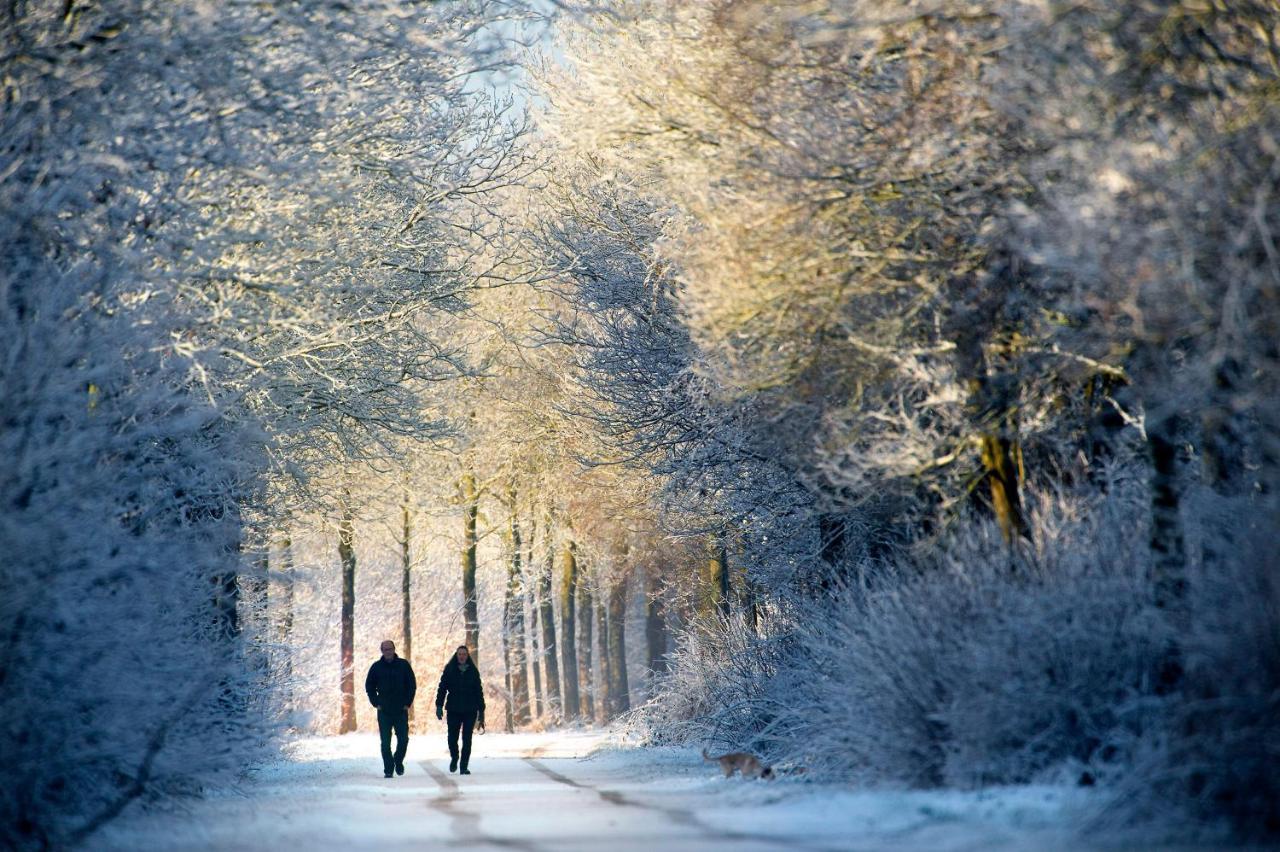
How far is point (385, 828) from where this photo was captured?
11.7 metres

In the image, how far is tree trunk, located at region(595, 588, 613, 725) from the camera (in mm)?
38875

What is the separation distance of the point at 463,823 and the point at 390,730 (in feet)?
28.7

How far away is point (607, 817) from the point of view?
39.9 feet

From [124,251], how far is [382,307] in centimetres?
932

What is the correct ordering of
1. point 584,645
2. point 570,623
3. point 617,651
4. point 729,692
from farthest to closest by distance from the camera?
point 584,645 → point 570,623 → point 617,651 → point 729,692

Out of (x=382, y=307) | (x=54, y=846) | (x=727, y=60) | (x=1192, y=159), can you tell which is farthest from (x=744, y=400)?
(x=54, y=846)

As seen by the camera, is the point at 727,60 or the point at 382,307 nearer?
the point at 727,60

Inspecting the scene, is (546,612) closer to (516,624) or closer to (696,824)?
(516,624)

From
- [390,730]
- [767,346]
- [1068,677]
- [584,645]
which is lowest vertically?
[1068,677]

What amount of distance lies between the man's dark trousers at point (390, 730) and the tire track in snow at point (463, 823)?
147 cm

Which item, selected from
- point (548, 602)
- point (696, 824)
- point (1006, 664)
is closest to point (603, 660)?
point (548, 602)

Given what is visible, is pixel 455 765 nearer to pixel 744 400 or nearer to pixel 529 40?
pixel 744 400

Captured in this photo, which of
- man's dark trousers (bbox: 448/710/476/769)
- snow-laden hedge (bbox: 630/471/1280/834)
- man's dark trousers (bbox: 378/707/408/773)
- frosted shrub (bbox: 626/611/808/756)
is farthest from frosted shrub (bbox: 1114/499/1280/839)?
man's dark trousers (bbox: 448/710/476/769)

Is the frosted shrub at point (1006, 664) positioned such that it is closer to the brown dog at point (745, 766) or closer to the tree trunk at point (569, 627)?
the brown dog at point (745, 766)
